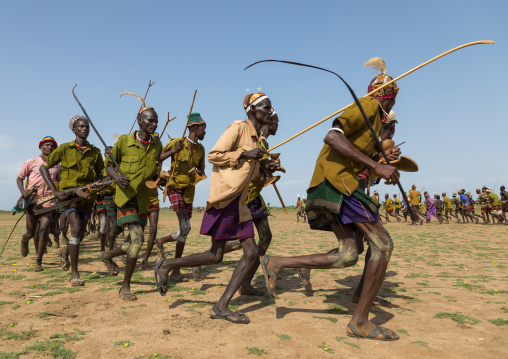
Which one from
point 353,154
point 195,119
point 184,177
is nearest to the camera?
point 353,154

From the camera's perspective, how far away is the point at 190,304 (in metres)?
4.52

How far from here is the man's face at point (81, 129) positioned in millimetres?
6051

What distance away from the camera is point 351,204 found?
3561 millimetres

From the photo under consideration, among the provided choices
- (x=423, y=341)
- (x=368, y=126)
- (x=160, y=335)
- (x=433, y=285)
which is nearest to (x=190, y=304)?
(x=160, y=335)

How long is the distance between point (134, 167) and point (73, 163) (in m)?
1.63

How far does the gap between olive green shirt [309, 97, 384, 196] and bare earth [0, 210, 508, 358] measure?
56.8 inches

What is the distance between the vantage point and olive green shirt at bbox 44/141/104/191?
19.6ft

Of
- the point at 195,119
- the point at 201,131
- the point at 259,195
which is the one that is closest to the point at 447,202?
the point at 201,131

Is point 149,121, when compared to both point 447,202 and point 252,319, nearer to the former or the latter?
point 252,319

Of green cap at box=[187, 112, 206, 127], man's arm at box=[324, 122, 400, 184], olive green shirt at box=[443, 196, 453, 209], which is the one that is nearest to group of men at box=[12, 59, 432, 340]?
man's arm at box=[324, 122, 400, 184]

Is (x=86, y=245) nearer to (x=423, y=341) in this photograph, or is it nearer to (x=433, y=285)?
(x=433, y=285)

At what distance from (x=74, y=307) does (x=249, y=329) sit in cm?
221

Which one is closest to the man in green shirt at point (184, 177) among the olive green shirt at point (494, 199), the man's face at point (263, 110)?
the man's face at point (263, 110)

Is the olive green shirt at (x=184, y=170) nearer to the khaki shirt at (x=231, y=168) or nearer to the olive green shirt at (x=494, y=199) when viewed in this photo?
the khaki shirt at (x=231, y=168)
